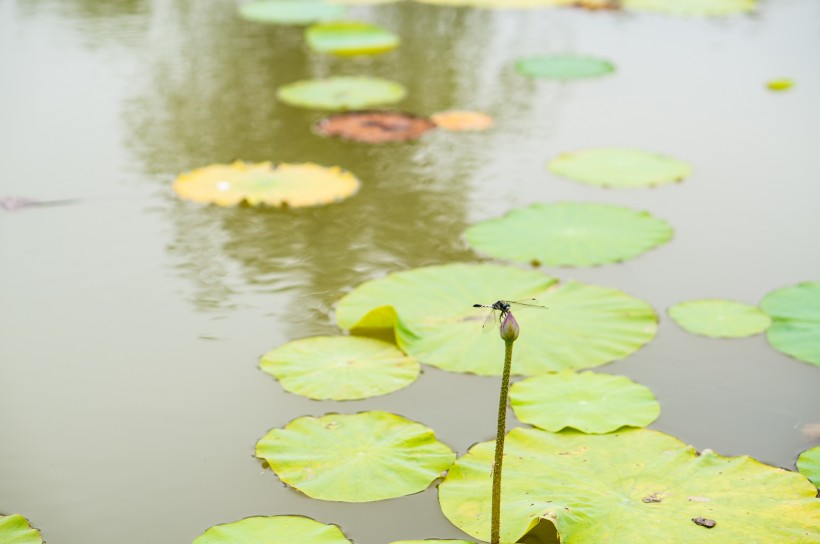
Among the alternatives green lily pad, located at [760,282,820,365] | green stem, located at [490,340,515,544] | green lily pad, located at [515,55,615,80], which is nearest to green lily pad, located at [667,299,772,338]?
green lily pad, located at [760,282,820,365]

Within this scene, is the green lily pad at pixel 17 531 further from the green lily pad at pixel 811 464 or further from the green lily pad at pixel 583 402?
the green lily pad at pixel 811 464

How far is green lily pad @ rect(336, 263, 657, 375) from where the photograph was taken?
2.41m

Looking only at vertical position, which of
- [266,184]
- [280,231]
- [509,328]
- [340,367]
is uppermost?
[509,328]

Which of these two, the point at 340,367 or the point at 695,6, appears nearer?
the point at 340,367

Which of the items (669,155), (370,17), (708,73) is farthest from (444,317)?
(370,17)

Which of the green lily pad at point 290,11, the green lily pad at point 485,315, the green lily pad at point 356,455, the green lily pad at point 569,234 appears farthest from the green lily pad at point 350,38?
the green lily pad at point 356,455

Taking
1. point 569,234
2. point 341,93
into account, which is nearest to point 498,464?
point 569,234

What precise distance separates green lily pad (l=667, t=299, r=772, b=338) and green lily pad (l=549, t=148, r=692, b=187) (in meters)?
0.91

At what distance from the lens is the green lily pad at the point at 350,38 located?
5320 mm

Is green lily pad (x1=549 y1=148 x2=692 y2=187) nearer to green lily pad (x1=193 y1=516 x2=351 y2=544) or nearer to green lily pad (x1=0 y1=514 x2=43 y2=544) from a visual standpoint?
green lily pad (x1=193 y1=516 x2=351 y2=544)

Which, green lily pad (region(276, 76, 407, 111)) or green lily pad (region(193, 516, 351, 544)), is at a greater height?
green lily pad (region(276, 76, 407, 111))

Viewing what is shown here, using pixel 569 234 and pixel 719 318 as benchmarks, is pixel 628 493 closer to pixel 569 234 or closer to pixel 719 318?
pixel 719 318

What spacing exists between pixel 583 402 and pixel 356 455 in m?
0.55

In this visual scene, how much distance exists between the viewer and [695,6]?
6254 mm
